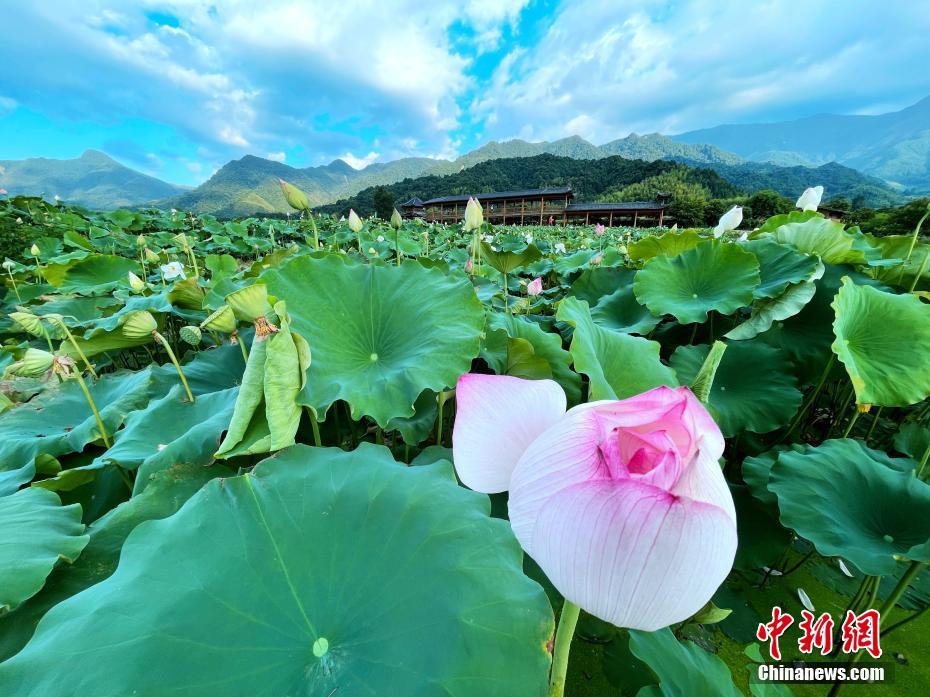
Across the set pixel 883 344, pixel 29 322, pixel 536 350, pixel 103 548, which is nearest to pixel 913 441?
pixel 883 344

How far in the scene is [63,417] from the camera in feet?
4.68

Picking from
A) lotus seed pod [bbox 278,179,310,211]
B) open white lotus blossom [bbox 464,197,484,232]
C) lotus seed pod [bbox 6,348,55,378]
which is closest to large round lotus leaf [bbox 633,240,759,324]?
open white lotus blossom [bbox 464,197,484,232]

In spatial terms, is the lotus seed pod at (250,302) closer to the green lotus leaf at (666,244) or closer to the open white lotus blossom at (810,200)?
the green lotus leaf at (666,244)

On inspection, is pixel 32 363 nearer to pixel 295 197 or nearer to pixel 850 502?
pixel 295 197

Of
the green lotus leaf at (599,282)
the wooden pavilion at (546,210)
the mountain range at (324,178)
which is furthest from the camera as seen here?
the mountain range at (324,178)

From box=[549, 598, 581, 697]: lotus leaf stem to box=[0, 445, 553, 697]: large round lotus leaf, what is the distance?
23mm

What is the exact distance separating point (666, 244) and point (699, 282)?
54cm

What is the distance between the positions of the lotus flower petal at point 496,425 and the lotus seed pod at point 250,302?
60cm

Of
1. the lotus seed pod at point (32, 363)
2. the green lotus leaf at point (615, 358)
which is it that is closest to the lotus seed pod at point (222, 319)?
the lotus seed pod at point (32, 363)

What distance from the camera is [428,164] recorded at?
634 ft

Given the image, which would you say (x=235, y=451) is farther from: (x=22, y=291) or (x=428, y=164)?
(x=428, y=164)

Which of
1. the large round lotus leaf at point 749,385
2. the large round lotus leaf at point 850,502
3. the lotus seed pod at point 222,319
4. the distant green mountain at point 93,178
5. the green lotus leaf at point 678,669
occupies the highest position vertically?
the distant green mountain at point 93,178

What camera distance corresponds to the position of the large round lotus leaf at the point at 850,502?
3.29ft

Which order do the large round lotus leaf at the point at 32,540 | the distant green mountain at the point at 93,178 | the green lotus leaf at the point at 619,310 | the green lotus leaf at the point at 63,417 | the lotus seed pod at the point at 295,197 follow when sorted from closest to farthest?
the large round lotus leaf at the point at 32,540, the green lotus leaf at the point at 63,417, the lotus seed pod at the point at 295,197, the green lotus leaf at the point at 619,310, the distant green mountain at the point at 93,178
